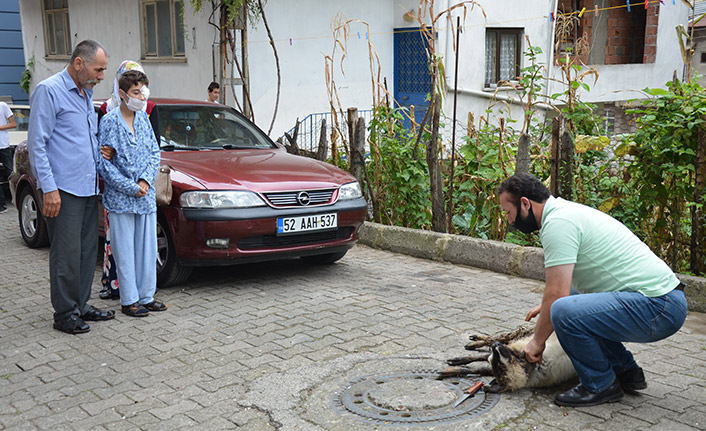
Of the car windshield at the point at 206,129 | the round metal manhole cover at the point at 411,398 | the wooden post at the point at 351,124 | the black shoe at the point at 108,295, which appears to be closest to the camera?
the round metal manhole cover at the point at 411,398

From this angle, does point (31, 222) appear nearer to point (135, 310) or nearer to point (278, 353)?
point (135, 310)

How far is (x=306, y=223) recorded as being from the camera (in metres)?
6.49

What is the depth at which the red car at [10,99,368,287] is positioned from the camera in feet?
20.2

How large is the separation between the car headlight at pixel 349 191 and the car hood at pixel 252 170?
54 millimetres

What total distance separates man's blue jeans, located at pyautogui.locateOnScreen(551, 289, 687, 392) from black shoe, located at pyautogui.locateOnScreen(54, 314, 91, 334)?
3.32 meters

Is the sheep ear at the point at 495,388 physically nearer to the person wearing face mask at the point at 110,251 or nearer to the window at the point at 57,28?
the person wearing face mask at the point at 110,251

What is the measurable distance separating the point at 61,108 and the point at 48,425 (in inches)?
89.7

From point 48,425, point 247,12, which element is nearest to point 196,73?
point 247,12

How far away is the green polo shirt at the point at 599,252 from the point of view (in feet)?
12.4

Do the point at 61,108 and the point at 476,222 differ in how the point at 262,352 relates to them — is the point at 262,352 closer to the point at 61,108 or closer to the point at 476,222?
the point at 61,108

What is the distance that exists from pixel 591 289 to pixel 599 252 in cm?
24

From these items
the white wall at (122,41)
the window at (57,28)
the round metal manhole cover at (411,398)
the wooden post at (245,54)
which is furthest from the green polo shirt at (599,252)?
the window at (57,28)

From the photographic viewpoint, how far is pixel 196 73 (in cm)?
1355

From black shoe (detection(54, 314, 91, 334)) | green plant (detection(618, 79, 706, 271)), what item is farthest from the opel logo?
green plant (detection(618, 79, 706, 271))
